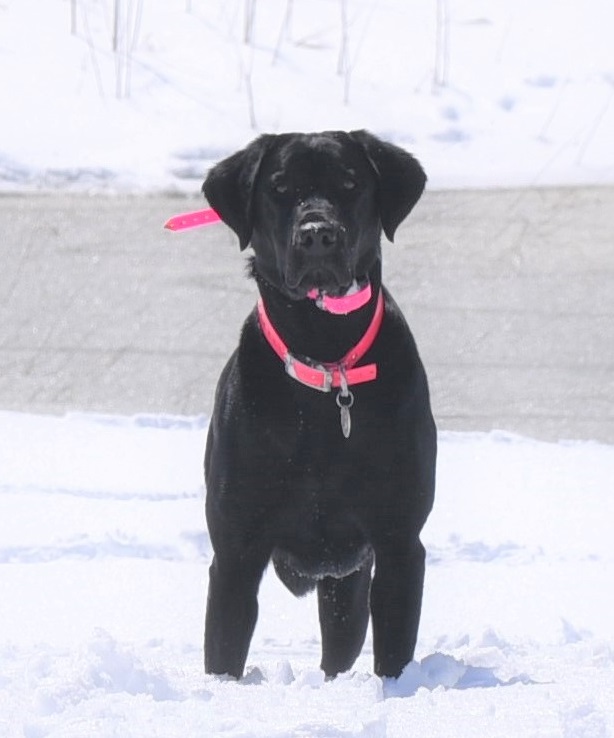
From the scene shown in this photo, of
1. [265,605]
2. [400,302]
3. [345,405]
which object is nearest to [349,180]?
[345,405]

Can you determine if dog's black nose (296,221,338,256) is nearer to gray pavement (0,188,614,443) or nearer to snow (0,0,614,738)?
snow (0,0,614,738)

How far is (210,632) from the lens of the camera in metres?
3.95

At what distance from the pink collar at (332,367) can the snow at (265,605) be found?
62 cm

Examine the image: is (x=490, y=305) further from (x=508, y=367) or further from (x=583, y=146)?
(x=583, y=146)

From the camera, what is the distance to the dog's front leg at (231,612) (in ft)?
12.8

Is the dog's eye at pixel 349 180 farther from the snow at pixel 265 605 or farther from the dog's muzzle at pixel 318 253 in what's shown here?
the snow at pixel 265 605

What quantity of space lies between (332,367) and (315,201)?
14.6 inches

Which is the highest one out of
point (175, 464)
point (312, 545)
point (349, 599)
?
point (312, 545)

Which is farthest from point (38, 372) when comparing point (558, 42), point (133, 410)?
point (558, 42)

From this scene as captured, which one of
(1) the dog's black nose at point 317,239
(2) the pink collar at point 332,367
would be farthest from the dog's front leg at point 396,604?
(1) the dog's black nose at point 317,239

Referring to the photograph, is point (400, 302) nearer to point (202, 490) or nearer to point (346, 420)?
point (202, 490)

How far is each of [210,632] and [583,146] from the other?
19.4ft

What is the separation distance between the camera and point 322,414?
3893 mm

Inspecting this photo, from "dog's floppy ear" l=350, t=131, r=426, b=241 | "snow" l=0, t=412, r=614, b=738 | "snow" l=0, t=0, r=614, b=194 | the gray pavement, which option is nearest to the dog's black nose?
"dog's floppy ear" l=350, t=131, r=426, b=241
